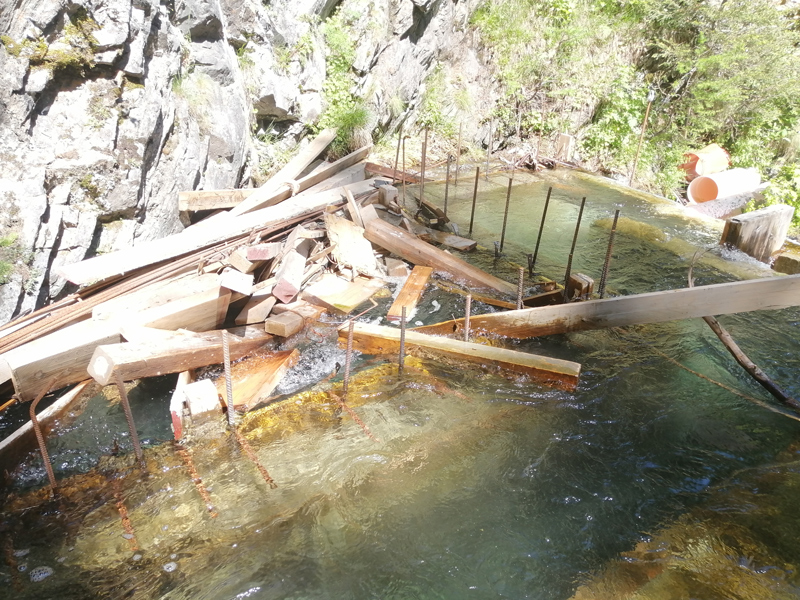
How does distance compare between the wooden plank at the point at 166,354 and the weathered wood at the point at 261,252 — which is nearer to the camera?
the wooden plank at the point at 166,354

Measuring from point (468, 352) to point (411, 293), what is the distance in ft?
5.76

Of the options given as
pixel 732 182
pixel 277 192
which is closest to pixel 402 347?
pixel 277 192

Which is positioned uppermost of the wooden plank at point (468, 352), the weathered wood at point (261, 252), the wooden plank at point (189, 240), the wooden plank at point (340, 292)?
the wooden plank at point (189, 240)

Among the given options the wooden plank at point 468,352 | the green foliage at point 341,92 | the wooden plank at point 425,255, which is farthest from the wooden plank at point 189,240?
the green foliage at point 341,92

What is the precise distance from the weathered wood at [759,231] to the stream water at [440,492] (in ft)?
10.7

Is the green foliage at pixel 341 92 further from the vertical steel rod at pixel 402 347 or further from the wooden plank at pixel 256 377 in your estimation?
the vertical steel rod at pixel 402 347

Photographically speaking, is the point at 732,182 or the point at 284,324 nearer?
the point at 284,324

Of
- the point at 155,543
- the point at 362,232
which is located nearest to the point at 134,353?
the point at 155,543

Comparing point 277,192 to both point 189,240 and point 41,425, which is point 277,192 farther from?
point 41,425

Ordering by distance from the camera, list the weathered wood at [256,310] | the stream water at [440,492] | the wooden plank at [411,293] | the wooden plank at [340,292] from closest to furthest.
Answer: the stream water at [440,492]
the weathered wood at [256,310]
the wooden plank at [411,293]
the wooden plank at [340,292]

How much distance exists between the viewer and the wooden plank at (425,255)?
21.8ft

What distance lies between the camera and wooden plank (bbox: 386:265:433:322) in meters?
6.00

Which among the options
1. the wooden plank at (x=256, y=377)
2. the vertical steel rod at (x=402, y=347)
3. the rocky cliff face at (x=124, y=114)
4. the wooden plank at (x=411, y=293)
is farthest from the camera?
the wooden plank at (x=411, y=293)

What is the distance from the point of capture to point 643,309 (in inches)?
185
